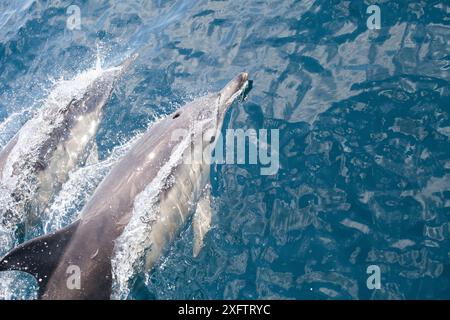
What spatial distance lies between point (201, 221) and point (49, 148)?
3855 mm

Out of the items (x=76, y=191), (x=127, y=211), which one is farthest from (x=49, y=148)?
(x=127, y=211)

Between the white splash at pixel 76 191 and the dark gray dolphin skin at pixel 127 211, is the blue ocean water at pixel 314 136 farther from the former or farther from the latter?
the white splash at pixel 76 191

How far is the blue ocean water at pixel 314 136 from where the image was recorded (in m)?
6.07

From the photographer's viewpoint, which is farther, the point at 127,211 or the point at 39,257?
the point at 127,211

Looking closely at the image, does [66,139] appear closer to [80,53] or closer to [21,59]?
[80,53]

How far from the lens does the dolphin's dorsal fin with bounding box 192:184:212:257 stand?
22.1 feet

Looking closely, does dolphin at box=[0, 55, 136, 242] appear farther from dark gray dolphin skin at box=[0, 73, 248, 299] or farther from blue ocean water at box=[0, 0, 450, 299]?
dark gray dolphin skin at box=[0, 73, 248, 299]

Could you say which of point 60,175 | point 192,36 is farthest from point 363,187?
point 192,36

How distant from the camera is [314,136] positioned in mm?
7691

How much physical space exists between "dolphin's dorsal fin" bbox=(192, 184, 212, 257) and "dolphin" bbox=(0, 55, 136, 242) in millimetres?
3202

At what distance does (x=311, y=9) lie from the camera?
1015 cm

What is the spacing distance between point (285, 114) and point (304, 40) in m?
2.05

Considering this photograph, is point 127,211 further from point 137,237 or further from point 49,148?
point 49,148

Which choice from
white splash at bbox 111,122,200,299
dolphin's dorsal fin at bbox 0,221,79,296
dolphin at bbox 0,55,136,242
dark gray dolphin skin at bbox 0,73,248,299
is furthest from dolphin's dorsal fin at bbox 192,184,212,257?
dolphin at bbox 0,55,136,242
